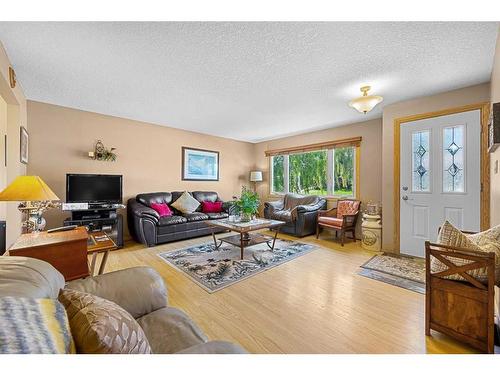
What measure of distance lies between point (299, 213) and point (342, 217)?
0.79 metres

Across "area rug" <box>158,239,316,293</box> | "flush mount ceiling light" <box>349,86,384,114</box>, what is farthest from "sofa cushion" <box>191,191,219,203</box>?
"flush mount ceiling light" <box>349,86,384,114</box>

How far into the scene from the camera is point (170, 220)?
3.99 m

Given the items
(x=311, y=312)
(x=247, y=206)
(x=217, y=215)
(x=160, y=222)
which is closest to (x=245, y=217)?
(x=247, y=206)

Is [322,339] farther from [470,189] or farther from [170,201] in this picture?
[170,201]

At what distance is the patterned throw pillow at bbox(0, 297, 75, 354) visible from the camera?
0.57 m

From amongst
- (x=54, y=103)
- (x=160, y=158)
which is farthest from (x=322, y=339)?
(x=54, y=103)

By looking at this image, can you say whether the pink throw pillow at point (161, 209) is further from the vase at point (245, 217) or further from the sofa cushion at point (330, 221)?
the sofa cushion at point (330, 221)

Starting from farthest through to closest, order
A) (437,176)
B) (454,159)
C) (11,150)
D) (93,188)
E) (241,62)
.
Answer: (93,188) < (437,176) < (454,159) < (11,150) < (241,62)

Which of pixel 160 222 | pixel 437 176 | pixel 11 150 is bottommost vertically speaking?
pixel 160 222

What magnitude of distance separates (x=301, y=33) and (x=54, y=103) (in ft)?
12.5

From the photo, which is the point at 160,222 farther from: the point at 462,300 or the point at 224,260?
the point at 462,300

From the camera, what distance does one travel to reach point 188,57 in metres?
2.13

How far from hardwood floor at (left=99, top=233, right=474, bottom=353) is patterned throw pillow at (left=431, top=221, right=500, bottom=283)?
0.50 metres

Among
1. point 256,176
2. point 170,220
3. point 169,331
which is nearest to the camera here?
point 169,331
